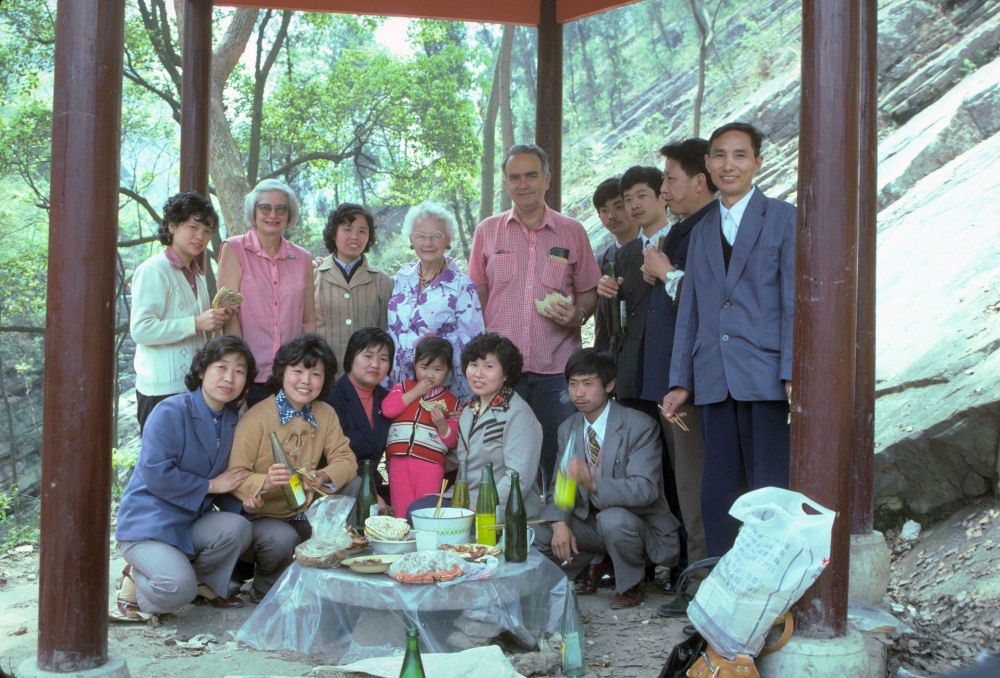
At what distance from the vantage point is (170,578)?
407cm

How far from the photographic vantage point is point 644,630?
4.17m

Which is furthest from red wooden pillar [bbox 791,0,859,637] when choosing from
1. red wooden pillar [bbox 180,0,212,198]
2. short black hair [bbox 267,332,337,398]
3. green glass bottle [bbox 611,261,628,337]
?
red wooden pillar [bbox 180,0,212,198]

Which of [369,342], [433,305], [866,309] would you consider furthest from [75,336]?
[866,309]

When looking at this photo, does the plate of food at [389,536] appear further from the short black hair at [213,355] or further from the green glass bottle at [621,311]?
the green glass bottle at [621,311]

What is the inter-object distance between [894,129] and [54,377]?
1539cm

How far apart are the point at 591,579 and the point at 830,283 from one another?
2.18 m

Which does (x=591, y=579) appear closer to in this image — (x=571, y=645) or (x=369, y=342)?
(x=571, y=645)

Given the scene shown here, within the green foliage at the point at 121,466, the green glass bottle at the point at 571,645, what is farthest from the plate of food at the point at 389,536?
the green foliage at the point at 121,466

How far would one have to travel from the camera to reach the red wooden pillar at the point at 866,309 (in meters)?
4.57

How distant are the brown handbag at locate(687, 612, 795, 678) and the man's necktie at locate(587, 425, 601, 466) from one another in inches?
63.3

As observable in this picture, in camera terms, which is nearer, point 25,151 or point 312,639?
point 312,639

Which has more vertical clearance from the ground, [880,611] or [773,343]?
[773,343]

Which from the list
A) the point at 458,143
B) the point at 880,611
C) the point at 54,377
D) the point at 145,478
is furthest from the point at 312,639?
the point at 458,143

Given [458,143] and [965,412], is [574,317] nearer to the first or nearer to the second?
[965,412]
